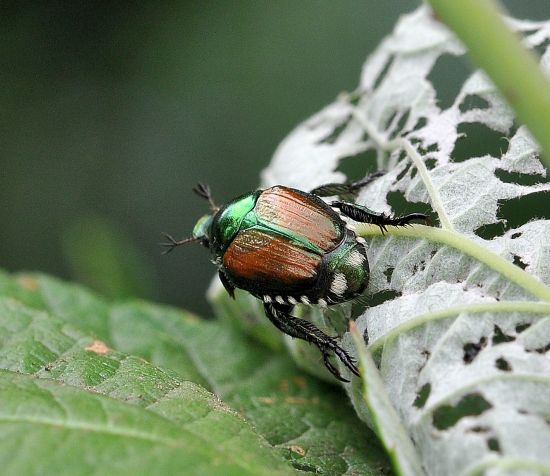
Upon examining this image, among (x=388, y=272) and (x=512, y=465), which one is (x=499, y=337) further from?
(x=388, y=272)

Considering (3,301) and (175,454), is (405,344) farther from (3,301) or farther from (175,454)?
(3,301)

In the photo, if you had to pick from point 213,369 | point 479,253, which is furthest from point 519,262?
point 213,369

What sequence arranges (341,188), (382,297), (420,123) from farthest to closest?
(341,188), (420,123), (382,297)

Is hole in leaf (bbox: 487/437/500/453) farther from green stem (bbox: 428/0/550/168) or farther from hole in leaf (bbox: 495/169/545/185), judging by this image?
hole in leaf (bbox: 495/169/545/185)

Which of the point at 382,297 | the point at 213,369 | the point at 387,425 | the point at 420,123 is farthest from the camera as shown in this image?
the point at 213,369

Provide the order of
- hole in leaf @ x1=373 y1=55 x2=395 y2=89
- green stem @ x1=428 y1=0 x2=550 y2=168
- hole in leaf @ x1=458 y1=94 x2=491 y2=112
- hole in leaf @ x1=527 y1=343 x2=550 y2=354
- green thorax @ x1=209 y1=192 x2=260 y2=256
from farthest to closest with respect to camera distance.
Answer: hole in leaf @ x1=373 y1=55 x2=395 y2=89
green thorax @ x1=209 y1=192 x2=260 y2=256
hole in leaf @ x1=458 y1=94 x2=491 y2=112
hole in leaf @ x1=527 y1=343 x2=550 y2=354
green stem @ x1=428 y1=0 x2=550 y2=168

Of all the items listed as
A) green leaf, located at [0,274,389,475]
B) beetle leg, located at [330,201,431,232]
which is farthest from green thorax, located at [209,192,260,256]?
green leaf, located at [0,274,389,475]
